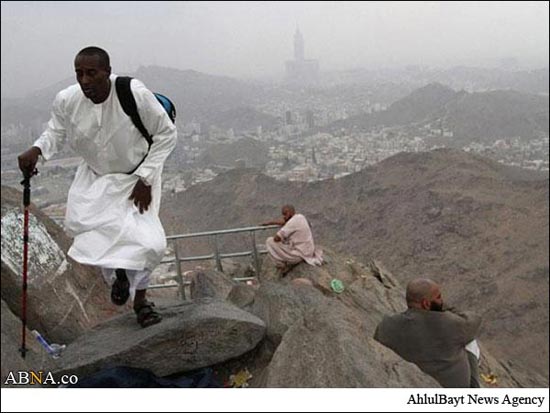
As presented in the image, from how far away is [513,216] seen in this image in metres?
22.3

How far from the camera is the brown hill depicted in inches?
659

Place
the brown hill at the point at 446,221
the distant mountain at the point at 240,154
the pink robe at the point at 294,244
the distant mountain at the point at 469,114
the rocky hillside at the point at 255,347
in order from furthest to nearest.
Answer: the distant mountain at the point at 469,114, the brown hill at the point at 446,221, the distant mountain at the point at 240,154, the pink robe at the point at 294,244, the rocky hillside at the point at 255,347

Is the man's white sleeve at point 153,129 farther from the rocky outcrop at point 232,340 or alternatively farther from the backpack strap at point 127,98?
the rocky outcrop at point 232,340

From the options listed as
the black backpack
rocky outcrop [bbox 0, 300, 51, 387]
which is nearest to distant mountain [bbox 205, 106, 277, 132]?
rocky outcrop [bbox 0, 300, 51, 387]

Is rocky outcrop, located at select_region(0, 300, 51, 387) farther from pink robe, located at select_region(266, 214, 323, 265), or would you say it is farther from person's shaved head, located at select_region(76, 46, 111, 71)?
pink robe, located at select_region(266, 214, 323, 265)

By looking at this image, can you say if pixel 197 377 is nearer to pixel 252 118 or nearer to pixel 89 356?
pixel 89 356

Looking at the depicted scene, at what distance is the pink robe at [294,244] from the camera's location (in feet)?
14.3

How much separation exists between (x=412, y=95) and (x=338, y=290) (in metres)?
18.8

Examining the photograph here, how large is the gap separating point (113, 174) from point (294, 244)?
7.98 ft

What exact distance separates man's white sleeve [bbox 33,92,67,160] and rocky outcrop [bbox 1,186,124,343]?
152 centimetres

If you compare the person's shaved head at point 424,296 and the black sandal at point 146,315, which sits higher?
the person's shaved head at point 424,296

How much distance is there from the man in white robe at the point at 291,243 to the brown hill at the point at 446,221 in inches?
373

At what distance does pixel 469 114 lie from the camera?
24984 mm

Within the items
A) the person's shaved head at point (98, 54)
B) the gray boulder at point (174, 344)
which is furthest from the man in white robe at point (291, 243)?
the person's shaved head at point (98, 54)
